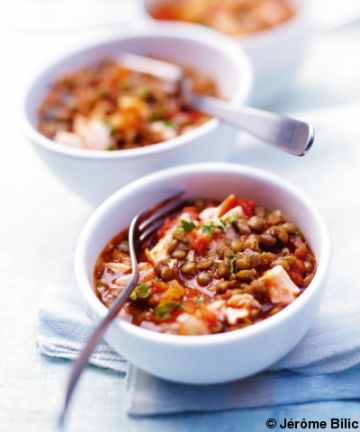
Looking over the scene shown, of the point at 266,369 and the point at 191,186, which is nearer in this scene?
the point at 266,369

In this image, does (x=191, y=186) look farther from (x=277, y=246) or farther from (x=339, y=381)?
(x=339, y=381)

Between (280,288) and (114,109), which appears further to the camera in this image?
(114,109)

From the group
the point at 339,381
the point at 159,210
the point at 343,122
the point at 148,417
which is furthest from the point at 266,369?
the point at 343,122

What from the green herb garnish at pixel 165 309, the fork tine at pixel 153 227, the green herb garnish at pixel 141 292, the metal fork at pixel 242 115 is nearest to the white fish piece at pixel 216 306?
the green herb garnish at pixel 165 309

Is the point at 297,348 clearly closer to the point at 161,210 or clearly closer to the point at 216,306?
the point at 216,306

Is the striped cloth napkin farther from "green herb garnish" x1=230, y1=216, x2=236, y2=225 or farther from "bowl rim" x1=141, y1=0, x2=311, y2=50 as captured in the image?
"bowl rim" x1=141, y1=0, x2=311, y2=50

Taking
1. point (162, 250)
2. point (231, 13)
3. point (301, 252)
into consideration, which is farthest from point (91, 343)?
point (231, 13)
